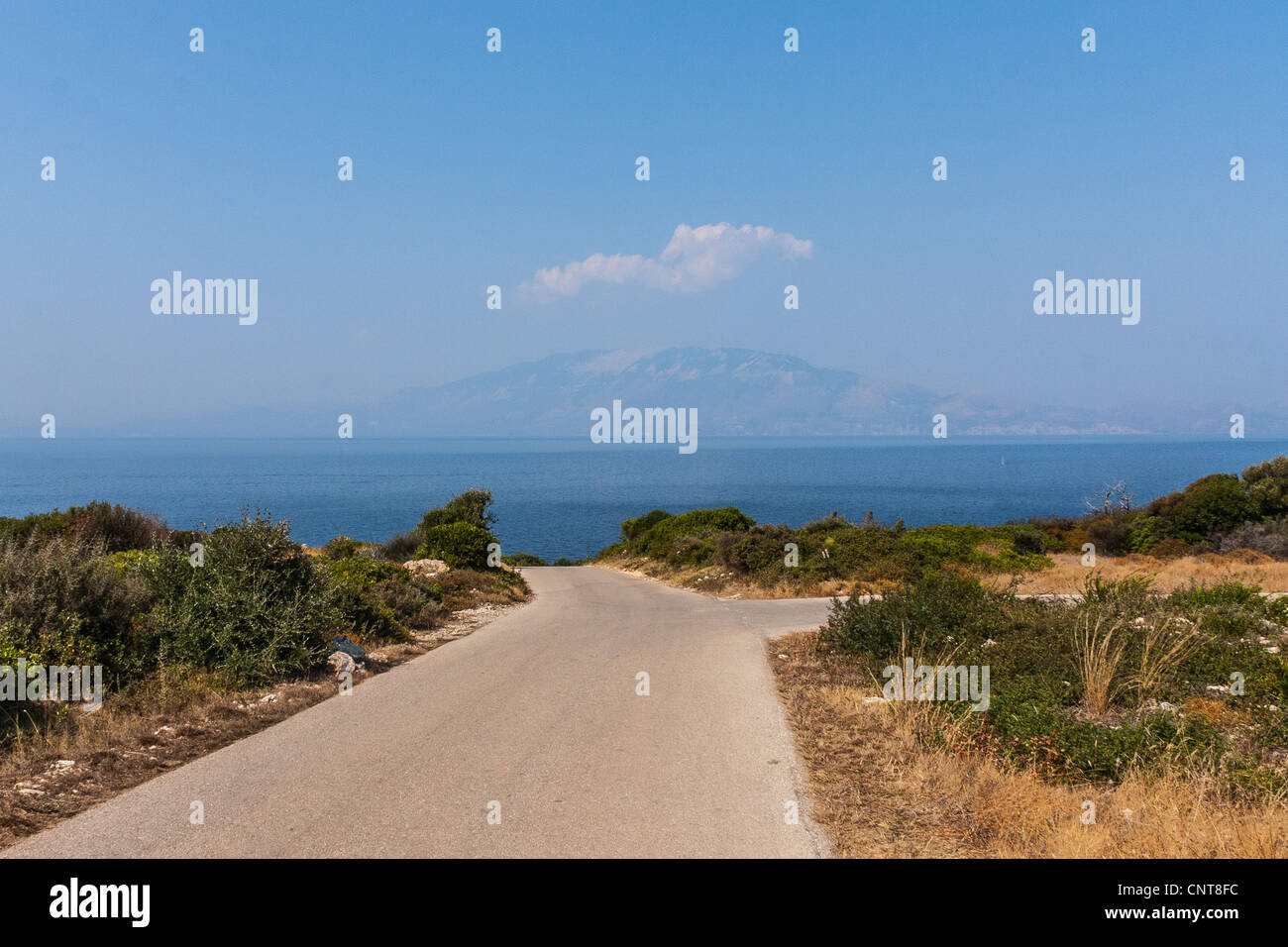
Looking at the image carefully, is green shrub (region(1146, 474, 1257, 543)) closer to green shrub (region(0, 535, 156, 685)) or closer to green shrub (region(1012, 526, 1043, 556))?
green shrub (region(1012, 526, 1043, 556))

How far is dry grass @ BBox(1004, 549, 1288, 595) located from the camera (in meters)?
20.6

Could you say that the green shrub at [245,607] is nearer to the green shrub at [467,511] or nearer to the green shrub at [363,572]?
the green shrub at [363,572]

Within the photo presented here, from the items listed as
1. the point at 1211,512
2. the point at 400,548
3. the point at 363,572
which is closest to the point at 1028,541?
the point at 1211,512

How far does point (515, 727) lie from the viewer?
8320 mm

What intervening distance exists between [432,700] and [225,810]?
3.88 m

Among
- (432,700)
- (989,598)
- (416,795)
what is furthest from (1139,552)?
(416,795)

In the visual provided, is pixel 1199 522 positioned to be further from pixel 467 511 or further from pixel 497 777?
pixel 497 777

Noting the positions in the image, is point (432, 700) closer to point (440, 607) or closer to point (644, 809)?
point (644, 809)

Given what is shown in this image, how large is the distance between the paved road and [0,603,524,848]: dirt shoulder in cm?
28

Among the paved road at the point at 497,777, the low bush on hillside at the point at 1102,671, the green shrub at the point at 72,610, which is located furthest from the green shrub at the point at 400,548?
the low bush on hillside at the point at 1102,671

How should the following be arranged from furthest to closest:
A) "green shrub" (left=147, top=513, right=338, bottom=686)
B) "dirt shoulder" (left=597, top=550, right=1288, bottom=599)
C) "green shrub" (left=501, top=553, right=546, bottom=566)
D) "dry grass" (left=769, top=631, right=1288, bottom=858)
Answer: "green shrub" (left=501, top=553, right=546, bottom=566), "dirt shoulder" (left=597, top=550, right=1288, bottom=599), "green shrub" (left=147, top=513, right=338, bottom=686), "dry grass" (left=769, top=631, right=1288, bottom=858)

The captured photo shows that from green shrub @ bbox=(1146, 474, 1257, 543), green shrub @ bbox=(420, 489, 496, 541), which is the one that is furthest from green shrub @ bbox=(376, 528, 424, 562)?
green shrub @ bbox=(1146, 474, 1257, 543)

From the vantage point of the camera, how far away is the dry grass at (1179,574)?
67.7ft
